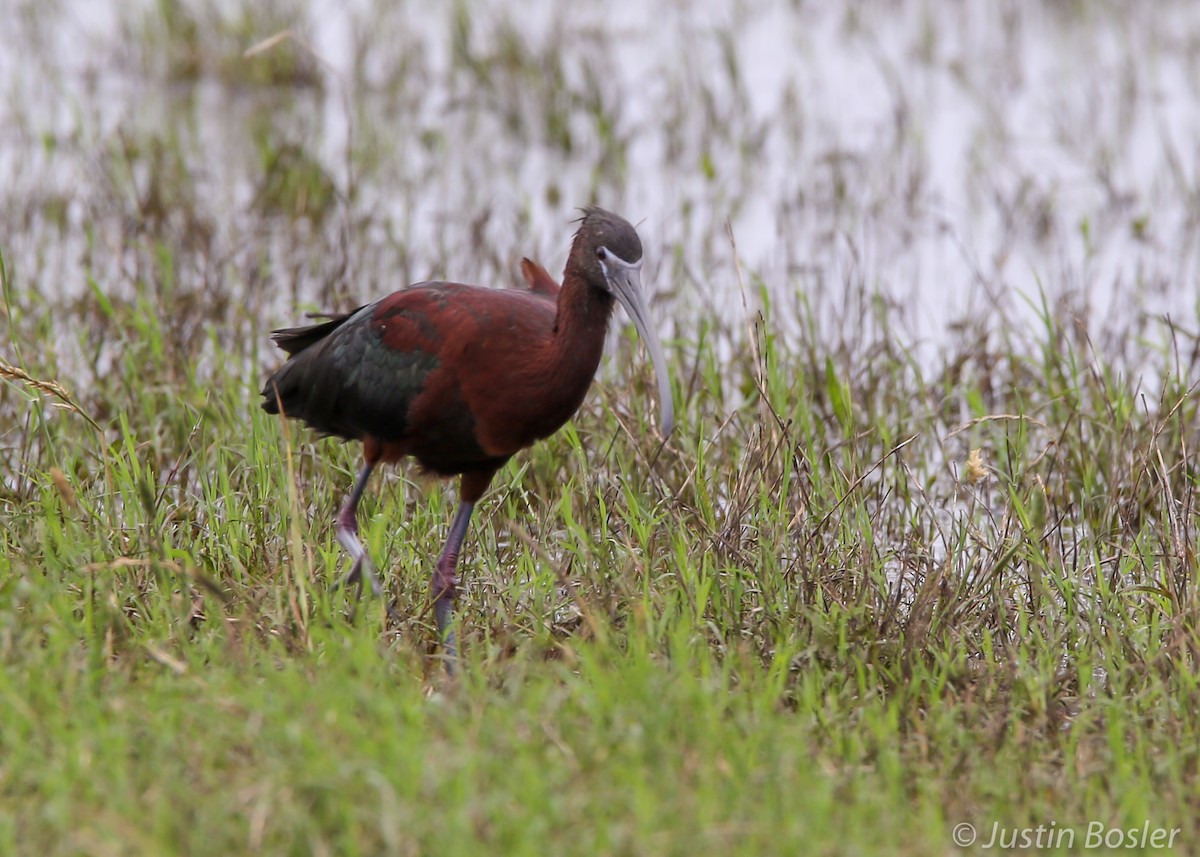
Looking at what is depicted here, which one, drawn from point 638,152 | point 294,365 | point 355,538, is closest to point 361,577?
point 355,538

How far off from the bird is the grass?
199 mm

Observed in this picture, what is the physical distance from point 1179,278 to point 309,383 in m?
4.04

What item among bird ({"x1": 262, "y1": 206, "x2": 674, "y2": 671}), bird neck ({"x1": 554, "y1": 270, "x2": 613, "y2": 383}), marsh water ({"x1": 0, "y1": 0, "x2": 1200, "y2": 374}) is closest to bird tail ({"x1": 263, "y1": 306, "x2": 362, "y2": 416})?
bird ({"x1": 262, "y1": 206, "x2": 674, "y2": 671})

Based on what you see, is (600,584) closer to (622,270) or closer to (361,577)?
(361,577)

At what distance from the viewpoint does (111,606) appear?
10.9ft

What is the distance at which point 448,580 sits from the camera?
12.7 feet

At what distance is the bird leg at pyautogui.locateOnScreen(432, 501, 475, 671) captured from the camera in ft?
12.2

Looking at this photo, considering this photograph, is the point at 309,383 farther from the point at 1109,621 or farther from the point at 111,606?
the point at 1109,621

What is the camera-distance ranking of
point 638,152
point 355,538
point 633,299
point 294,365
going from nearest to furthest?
point 633,299 → point 355,538 → point 294,365 → point 638,152

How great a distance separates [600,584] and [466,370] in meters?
0.59

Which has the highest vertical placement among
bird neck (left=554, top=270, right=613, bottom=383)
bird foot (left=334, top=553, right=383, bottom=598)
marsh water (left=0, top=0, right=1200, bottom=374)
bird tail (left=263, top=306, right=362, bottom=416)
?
marsh water (left=0, top=0, right=1200, bottom=374)

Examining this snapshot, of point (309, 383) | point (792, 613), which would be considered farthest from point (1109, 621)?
point (309, 383)

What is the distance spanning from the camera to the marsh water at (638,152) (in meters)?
6.39

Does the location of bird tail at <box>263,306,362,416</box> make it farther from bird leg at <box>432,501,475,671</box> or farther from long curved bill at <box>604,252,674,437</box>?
long curved bill at <box>604,252,674,437</box>
